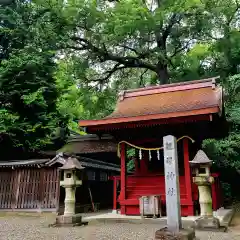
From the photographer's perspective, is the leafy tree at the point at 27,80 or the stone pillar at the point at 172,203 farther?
the leafy tree at the point at 27,80

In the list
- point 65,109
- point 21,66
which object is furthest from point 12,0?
point 65,109

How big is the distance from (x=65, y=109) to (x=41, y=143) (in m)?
3.59

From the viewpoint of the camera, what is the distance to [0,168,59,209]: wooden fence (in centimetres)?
1406

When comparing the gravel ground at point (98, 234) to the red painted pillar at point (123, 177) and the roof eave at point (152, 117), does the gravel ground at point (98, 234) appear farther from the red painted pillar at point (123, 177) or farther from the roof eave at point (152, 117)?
the roof eave at point (152, 117)

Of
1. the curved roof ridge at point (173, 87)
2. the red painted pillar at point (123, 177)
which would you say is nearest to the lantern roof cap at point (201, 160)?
the red painted pillar at point (123, 177)

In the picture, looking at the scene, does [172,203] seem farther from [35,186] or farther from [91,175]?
[91,175]

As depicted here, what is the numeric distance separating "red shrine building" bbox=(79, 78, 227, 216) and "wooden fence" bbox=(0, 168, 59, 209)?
3.83m

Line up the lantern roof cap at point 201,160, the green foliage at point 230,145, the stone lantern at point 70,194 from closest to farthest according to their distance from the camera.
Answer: the lantern roof cap at point 201,160, the stone lantern at point 70,194, the green foliage at point 230,145

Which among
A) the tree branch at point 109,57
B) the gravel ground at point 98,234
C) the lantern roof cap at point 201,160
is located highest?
the tree branch at point 109,57

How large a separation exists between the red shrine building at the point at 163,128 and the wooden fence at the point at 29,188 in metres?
3.83

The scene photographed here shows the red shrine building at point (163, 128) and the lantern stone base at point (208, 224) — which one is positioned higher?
the red shrine building at point (163, 128)

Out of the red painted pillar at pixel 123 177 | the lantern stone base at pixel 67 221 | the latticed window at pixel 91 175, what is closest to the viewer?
the lantern stone base at pixel 67 221

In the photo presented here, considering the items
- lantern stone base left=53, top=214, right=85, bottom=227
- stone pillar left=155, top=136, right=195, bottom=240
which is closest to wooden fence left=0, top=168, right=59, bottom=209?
lantern stone base left=53, top=214, right=85, bottom=227

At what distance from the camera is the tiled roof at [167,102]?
10.3 m
